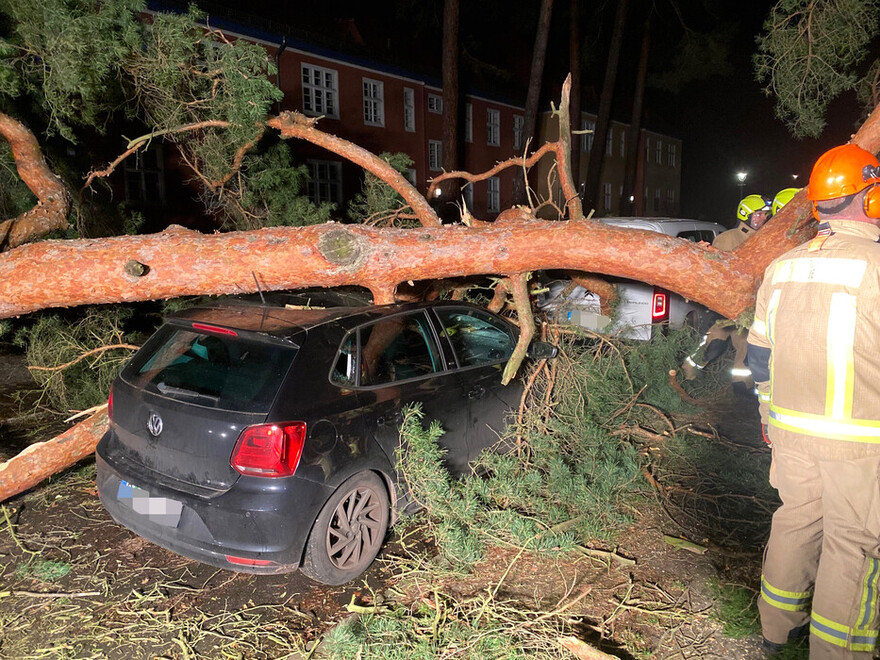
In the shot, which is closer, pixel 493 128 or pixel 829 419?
pixel 829 419

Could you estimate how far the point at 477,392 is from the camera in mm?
4195

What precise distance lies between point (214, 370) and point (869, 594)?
3.27m

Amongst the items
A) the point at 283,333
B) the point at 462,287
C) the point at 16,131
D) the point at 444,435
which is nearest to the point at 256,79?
the point at 16,131

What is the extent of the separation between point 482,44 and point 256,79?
28.8 m

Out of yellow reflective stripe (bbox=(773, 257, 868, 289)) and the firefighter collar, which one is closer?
yellow reflective stripe (bbox=(773, 257, 868, 289))

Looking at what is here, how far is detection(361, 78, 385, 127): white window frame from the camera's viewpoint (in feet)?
72.7

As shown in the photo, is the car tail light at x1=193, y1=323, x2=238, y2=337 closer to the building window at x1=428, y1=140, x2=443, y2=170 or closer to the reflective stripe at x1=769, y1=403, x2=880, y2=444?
the reflective stripe at x1=769, y1=403, x2=880, y2=444

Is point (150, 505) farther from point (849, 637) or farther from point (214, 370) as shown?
point (849, 637)

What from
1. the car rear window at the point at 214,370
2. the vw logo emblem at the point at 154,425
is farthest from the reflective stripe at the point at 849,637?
the vw logo emblem at the point at 154,425

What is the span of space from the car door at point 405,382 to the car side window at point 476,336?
25 cm

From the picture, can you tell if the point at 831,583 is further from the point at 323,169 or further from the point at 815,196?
the point at 323,169

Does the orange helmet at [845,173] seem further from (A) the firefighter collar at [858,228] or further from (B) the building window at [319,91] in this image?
(B) the building window at [319,91]

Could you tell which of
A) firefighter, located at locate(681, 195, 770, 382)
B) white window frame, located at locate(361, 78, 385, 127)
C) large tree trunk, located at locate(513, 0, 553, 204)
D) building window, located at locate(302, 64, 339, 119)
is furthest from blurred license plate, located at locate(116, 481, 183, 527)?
white window frame, located at locate(361, 78, 385, 127)

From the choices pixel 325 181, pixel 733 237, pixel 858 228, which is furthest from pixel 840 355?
pixel 325 181
